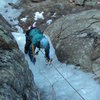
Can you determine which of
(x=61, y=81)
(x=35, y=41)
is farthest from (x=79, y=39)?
(x=61, y=81)

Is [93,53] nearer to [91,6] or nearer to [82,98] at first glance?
[82,98]

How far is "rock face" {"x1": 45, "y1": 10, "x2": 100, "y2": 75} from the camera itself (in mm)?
9570

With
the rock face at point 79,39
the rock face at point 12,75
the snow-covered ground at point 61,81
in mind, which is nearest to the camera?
the rock face at point 12,75

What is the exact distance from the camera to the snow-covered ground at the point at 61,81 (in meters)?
8.15

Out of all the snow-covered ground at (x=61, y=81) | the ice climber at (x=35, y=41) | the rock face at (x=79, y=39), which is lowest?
the snow-covered ground at (x=61, y=81)

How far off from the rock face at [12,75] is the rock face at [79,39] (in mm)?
2875

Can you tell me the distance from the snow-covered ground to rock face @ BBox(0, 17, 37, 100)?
4.67 ft

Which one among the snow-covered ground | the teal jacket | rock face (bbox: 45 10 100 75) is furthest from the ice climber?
rock face (bbox: 45 10 100 75)

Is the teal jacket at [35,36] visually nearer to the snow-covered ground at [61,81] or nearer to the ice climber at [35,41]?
the ice climber at [35,41]

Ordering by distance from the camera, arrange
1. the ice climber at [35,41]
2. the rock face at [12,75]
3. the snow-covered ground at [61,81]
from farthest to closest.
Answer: the ice climber at [35,41]
the snow-covered ground at [61,81]
the rock face at [12,75]

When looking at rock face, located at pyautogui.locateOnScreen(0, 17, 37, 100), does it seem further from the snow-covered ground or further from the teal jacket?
the teal jacket

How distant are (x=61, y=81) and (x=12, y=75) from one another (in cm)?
321

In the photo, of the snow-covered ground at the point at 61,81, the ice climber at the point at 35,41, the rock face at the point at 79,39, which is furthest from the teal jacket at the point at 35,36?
the rock face at the point at 79,39

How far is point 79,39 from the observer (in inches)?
406
